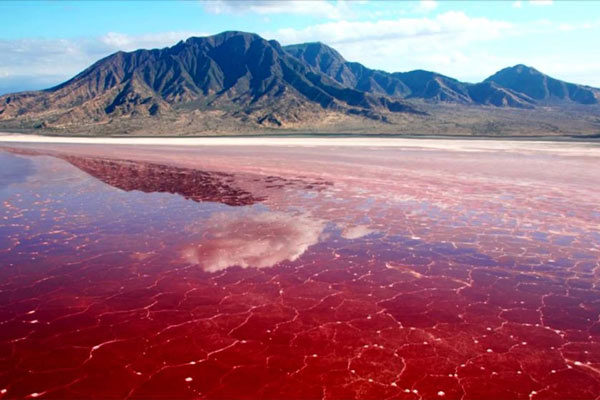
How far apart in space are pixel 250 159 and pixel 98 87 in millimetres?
116887

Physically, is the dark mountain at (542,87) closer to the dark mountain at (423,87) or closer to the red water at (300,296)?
the dark mountain at (423,87)

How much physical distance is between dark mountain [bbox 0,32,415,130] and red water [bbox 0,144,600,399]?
237ft

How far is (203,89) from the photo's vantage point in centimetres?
12569

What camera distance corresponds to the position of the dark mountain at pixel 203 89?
98188 mm

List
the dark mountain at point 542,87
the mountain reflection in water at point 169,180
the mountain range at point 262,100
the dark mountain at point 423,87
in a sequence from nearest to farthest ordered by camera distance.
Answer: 1. the mountain reflection in water at point 169,180
2. the mountain range at point 262,100
3. the dark mountain at point 423,87
4. the dark mountain at point 542,87

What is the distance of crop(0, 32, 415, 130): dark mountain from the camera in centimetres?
9819

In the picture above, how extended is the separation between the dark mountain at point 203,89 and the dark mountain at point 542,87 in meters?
68.1

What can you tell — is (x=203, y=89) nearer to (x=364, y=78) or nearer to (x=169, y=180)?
(x=364, y=78)

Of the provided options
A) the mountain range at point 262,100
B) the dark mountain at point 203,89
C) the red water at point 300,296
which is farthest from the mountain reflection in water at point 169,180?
the dark mountain at point 203,89

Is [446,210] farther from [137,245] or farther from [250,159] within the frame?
[250,159]

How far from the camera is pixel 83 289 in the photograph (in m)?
8.25

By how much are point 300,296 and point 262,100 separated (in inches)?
4018

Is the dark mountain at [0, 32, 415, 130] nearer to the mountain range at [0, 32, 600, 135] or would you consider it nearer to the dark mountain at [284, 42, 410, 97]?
the mountain range at [0, 32, 600, 135]

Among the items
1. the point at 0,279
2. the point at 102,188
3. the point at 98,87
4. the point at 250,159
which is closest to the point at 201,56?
the point at 98,87
